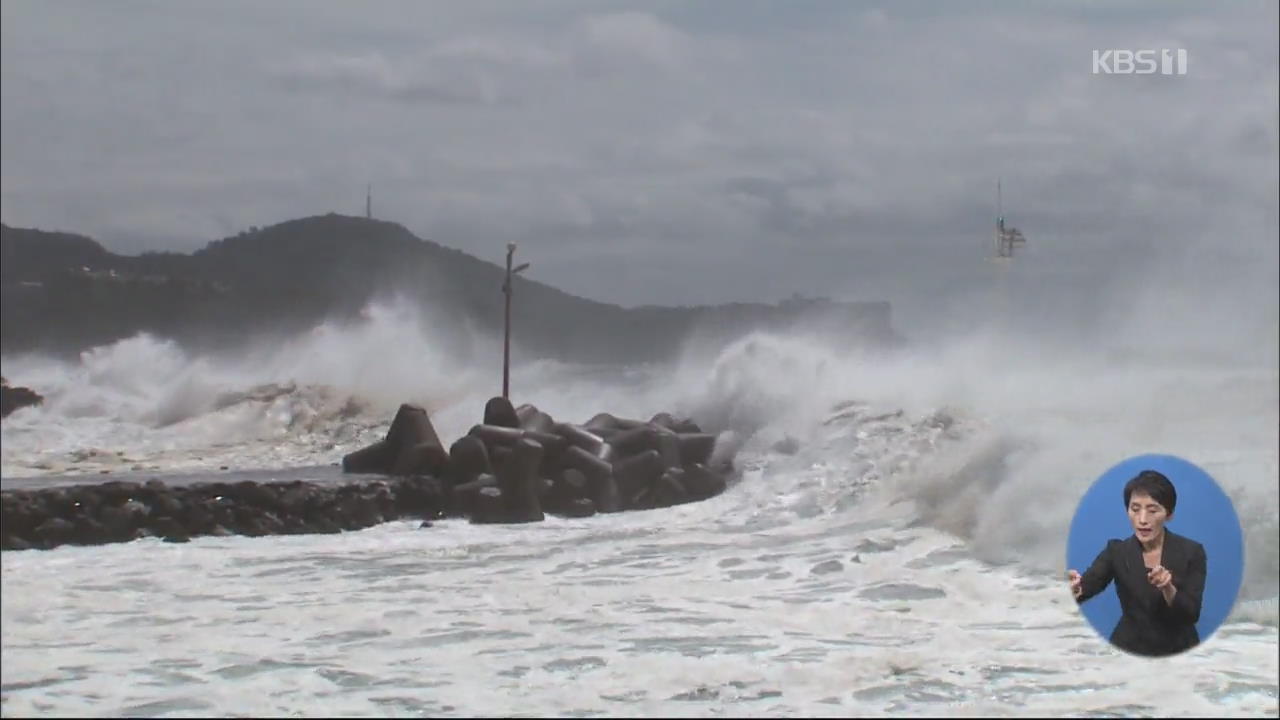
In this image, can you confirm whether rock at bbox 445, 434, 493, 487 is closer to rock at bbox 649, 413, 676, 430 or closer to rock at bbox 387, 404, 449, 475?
rock at bbox 387, 404, 449, 475

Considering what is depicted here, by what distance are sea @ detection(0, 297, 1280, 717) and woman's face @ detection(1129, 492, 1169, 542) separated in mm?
1982

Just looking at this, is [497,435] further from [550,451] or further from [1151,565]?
[1151,565]

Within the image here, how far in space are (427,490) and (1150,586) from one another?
1008 centimetres

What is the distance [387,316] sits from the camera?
2642 cm

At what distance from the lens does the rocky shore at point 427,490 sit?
12.5m

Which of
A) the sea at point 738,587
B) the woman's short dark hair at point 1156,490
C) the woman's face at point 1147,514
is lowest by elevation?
the sea at point 738,587

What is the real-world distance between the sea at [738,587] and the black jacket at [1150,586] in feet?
5.35

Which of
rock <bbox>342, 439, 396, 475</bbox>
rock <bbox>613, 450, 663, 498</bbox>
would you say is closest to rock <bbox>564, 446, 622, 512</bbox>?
rock <bbox>613, 450, 663, 498</bbox>

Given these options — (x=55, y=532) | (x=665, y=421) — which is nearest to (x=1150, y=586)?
(x=55, y=532)

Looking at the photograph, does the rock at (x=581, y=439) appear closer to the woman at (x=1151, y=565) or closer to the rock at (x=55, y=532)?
the rock at (x=55, y=532)

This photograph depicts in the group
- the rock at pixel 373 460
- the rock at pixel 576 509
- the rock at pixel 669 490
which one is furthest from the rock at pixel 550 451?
the rock at pixel 373 460

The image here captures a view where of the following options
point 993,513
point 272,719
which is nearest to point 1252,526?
point 993,513

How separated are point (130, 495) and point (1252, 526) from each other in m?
8.25

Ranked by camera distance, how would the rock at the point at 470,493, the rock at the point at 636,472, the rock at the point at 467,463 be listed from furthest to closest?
the rock at the point at 636,472, the rock at the point at 467,463, the rock at the point at 470,493
